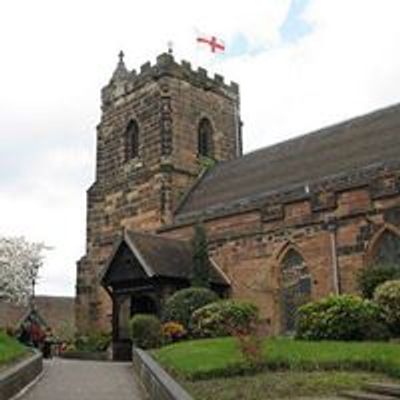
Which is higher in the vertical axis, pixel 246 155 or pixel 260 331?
pixel 246 155

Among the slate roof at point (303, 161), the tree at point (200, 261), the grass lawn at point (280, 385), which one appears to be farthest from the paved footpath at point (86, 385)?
the slate roof at point (303, 161)

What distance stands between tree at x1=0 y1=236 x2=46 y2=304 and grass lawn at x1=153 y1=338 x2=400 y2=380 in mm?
42454

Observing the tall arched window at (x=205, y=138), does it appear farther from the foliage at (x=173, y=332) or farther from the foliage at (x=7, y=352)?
the foliage at (x=7, y=352)

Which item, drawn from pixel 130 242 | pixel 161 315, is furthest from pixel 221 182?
pixel 161 315

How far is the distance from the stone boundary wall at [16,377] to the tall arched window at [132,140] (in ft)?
Answer: 73.7

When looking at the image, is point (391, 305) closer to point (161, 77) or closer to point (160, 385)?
point (160, 385)

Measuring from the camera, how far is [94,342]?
110 feet

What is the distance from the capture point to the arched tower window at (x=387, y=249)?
23594 millimetres

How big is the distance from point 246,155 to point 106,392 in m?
24.2

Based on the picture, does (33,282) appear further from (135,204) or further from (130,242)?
(130,242)

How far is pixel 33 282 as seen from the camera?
182ft

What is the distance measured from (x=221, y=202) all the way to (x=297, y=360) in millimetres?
18922

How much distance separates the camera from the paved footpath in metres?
13.4

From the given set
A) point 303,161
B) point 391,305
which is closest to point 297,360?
point 391,305
